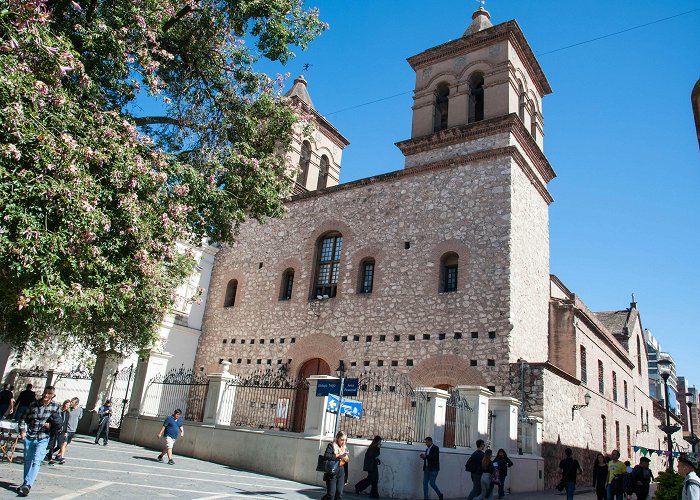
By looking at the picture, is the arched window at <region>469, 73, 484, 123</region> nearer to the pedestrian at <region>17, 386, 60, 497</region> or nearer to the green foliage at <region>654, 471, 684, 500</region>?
the green foliage at <region>654, 471, 684, 500</region>

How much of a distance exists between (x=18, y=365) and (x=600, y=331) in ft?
71.6

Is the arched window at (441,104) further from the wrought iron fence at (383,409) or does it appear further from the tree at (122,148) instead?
the wrought iron fence at (383,409)

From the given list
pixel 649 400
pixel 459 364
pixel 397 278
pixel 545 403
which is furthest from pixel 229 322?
pixel 649 400

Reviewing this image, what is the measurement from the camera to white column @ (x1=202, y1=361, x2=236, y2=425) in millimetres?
13898

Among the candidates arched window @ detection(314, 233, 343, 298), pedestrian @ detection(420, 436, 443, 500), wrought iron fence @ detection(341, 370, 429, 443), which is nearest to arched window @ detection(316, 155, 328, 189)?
arched window @ detection(314, 233, 343, 298)

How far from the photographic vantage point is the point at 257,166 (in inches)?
487

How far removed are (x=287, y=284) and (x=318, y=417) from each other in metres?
10.2

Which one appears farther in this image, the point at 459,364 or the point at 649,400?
the point at 649,400

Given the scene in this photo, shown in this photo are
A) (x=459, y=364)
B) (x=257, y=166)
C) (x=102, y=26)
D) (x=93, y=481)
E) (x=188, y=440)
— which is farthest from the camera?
(x=459, y=364)

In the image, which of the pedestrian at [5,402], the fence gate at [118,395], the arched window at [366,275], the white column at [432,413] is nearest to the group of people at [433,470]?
the white column at [432,413]

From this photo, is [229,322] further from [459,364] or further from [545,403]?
[545,403]

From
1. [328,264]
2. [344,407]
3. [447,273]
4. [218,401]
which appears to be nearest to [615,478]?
[344,407]

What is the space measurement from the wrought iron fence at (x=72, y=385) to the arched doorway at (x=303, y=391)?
6.98 metres

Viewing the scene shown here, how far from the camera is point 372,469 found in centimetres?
1027
